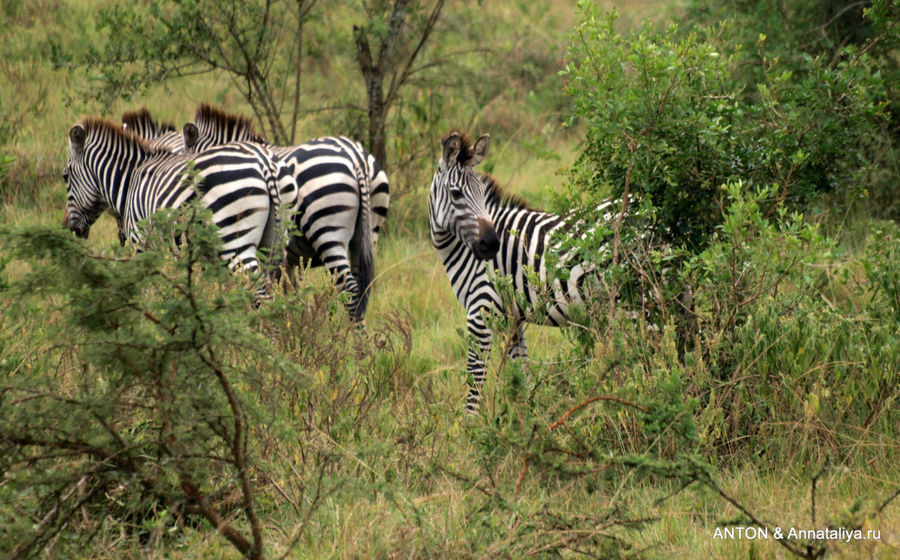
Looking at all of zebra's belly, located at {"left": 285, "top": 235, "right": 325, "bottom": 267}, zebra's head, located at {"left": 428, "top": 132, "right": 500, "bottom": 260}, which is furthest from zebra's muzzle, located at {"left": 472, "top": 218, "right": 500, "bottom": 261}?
zebra's belly, located at {"left": 285, "top": 235, "right": 325, "bottom": 267}

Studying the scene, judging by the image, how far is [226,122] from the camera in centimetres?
726

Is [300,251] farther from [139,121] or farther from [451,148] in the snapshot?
[139,121]

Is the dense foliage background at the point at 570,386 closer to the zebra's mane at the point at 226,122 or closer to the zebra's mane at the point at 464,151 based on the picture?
the zebra's mane at the point at 464,151

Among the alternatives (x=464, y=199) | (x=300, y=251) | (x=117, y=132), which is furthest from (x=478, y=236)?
(x=117, y=132)

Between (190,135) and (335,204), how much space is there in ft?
4.92

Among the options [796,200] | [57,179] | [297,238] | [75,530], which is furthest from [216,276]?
[57,179]

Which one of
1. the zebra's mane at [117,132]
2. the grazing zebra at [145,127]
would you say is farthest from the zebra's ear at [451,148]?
the grazing zebra at [145,127]

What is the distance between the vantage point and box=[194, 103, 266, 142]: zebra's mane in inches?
285

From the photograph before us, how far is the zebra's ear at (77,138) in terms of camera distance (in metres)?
6.81

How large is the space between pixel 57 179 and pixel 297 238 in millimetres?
4179

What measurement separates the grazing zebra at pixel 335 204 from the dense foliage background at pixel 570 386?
0.91 feet

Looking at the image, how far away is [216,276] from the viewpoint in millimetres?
2611

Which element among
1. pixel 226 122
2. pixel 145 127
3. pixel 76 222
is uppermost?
pixel 145 127

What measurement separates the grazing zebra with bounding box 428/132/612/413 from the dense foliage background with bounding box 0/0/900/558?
51 cm
